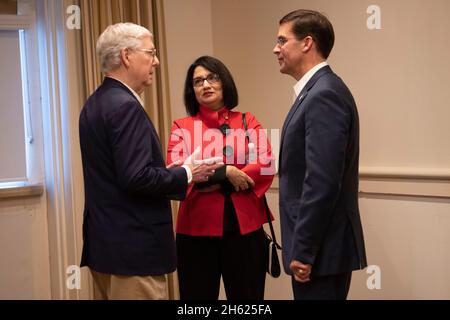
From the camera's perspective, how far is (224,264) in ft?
7.72

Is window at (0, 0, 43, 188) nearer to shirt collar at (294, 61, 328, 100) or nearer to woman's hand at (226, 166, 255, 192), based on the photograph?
woman's hand at (226, 166, 255, 192)

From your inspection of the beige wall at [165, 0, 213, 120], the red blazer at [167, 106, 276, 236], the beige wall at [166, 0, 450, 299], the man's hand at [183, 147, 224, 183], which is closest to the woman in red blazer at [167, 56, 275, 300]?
the red blazer at [167, 106, 276, 236]

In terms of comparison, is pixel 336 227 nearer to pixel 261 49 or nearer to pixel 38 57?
pixel 261 49

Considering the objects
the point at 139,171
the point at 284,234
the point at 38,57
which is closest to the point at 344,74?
the point at 284,234

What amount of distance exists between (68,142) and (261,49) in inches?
48.6

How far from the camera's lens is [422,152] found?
244 centimetres

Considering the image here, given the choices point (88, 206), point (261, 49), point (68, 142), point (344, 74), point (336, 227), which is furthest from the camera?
point (261, 49)

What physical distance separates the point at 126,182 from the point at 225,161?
2.49ft

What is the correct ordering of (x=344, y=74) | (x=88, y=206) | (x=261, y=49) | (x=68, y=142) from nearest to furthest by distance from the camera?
(x=88, y=206)
(x=344, y=74)
(x=68, y=142)
(x=261, y=49)

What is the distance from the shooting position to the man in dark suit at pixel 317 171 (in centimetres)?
160

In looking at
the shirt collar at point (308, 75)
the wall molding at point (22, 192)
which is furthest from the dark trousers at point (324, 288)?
the wall molding at point (22, 192)

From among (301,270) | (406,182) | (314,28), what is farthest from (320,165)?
(406,182)

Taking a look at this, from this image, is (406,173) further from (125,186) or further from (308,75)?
(125,186)

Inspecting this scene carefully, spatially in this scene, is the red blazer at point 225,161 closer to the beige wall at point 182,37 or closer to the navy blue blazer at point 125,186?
the navy blue blazer at point 125,186
